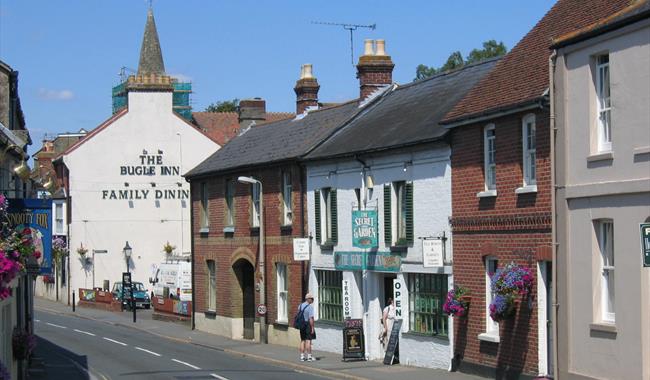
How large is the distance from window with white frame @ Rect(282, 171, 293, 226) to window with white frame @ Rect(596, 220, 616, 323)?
18.6 meters

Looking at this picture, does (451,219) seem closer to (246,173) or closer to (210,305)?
(246,173)

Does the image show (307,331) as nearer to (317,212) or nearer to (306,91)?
(317,212)

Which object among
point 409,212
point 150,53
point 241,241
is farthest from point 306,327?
point 150,53

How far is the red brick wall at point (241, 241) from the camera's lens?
3750 centimetres

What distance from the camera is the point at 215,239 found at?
4422cm

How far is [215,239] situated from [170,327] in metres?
7.20

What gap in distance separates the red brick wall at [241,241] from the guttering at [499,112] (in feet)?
36.7

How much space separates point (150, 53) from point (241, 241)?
4079 centimetres

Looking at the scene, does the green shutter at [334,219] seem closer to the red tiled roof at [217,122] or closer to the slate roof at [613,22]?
the slate roof at [613,22]

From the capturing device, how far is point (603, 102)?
2027cm

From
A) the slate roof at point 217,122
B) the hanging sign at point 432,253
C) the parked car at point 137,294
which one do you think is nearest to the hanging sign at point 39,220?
the hanging sign at point 432,253

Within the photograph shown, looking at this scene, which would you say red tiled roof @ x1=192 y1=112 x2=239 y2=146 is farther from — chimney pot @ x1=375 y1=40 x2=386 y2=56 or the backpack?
the backpack

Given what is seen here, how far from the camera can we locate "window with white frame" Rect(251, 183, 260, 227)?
132 feet

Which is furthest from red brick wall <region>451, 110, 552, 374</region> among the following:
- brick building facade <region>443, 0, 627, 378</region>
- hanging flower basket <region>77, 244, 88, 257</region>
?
hanging flower basket <region>77, 244, 88, 257</region>
